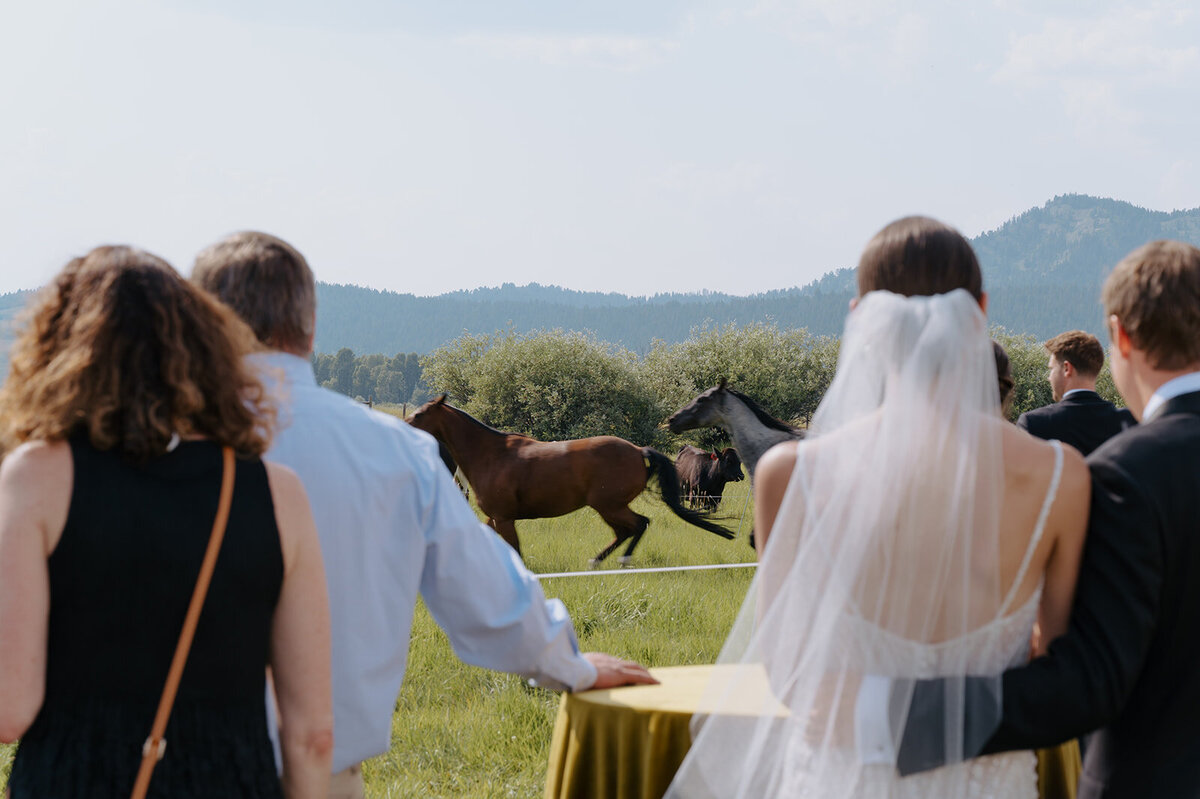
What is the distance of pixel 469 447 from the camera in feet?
37.2

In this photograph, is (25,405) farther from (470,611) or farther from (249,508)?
(470,611)

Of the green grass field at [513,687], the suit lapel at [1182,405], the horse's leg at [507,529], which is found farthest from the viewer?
the horse's leg at [507,529]

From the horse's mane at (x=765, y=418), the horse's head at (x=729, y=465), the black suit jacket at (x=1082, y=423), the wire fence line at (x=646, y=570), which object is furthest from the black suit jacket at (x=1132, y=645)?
the horse's head at (x=729, y=465)

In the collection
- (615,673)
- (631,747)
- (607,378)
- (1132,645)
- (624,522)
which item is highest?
(1132,645)

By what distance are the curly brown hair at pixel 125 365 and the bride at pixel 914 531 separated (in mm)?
1001

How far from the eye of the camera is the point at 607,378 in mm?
40844

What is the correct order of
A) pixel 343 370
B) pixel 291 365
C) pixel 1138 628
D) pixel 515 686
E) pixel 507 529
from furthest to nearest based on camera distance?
pixel 343 370 → pixel 507 529 → pixel 515 686 → pixel 291 365 → pixel 1138 628

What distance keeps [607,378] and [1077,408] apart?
3503cm

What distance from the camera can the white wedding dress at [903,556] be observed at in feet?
6.15

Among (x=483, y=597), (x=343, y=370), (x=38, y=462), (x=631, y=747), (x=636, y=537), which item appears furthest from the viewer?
(x=343, y=370)

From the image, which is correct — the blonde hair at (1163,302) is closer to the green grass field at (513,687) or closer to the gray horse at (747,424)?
the green grass field at (513,687)

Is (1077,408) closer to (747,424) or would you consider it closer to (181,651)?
(747,424)

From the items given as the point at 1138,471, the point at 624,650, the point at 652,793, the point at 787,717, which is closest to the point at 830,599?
the point at 787,717

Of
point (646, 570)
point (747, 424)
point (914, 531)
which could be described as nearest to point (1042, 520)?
point (914, 531)
